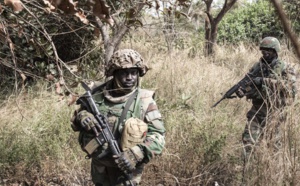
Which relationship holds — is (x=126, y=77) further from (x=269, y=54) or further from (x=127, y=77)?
(x=269, y=54)

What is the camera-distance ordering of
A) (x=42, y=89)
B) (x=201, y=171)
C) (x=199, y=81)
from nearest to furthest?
(x=201, y=171), (x=42, y=89), (x=199, y=81)

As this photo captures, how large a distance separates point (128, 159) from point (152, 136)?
0.22 meters

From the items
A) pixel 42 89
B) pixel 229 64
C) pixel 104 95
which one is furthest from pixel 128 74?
pixel 229 64

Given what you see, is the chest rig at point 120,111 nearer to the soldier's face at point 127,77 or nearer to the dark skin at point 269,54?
the soldier's face at point 127,77

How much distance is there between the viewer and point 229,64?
27.0 ft

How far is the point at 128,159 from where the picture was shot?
239 cm

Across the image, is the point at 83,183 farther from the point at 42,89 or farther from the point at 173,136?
the point at 42,89

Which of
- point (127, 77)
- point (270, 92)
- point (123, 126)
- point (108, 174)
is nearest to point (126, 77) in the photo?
point (127, 77)

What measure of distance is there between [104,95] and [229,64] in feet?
19.4

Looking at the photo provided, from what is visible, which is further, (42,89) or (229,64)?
(229,64)

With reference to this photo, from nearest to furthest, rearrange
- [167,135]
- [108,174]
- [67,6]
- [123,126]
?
[67,6] → [123,126] → [108,174] → [167,135]

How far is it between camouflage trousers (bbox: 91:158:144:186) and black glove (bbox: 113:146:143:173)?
15 cm

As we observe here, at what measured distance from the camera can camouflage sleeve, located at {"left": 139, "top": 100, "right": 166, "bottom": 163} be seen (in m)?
2.46

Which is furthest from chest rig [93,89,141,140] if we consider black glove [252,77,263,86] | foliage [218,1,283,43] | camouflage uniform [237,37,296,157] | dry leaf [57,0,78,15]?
foliage [218,1,283,43]
